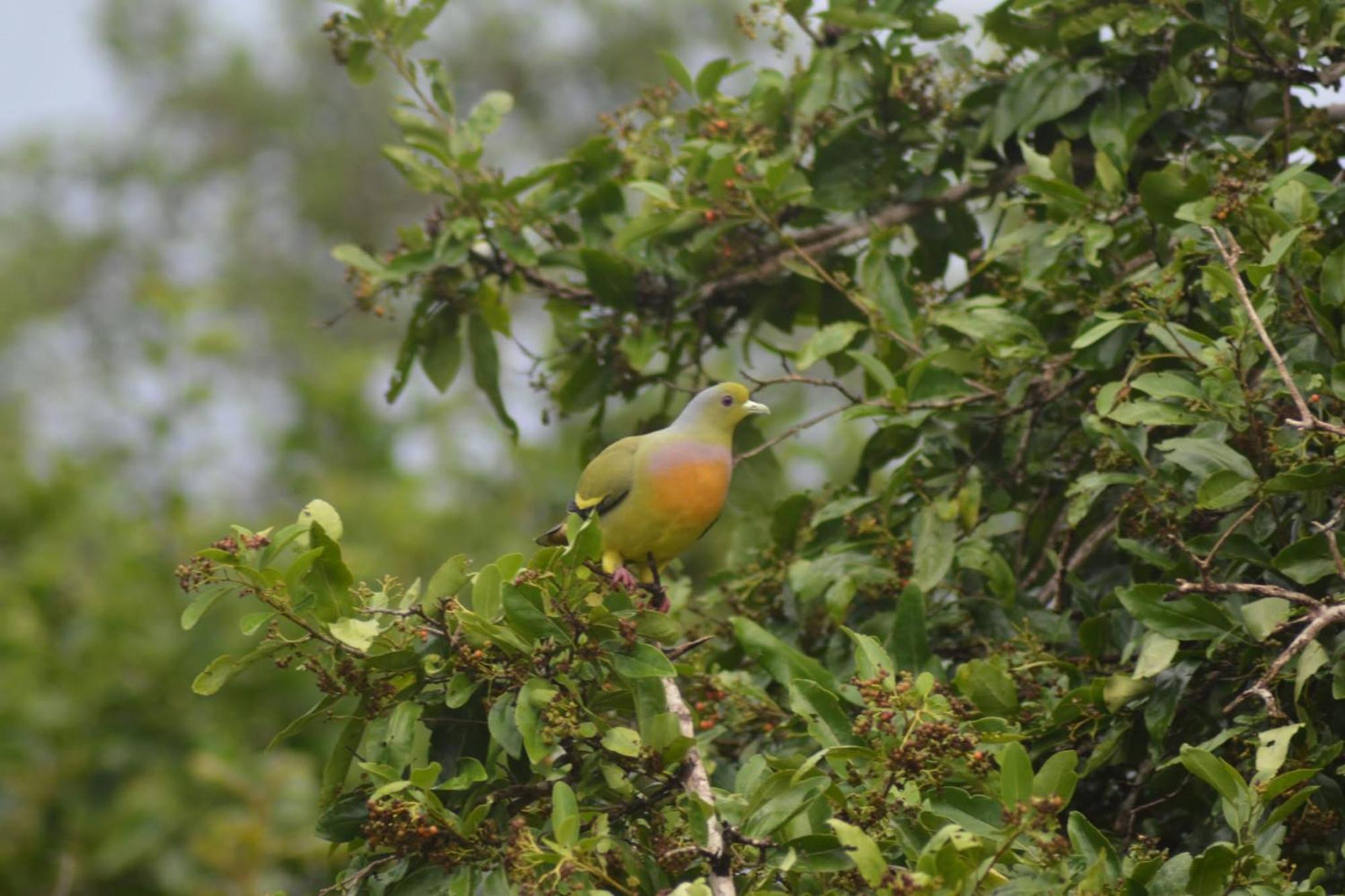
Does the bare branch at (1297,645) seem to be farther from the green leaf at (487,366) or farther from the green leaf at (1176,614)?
the green leaf at (487,366)

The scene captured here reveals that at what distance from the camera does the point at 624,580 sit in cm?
313

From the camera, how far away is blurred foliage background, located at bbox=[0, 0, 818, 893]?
7637mm

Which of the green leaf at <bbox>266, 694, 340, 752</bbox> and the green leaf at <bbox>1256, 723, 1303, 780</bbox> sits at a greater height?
the green leaf at <bbox>266, 694, 340, 752</bbox>

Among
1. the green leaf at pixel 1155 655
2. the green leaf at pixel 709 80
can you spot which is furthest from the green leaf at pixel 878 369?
the green leaf at pixel 709 80

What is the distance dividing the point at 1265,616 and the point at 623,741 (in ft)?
4.04

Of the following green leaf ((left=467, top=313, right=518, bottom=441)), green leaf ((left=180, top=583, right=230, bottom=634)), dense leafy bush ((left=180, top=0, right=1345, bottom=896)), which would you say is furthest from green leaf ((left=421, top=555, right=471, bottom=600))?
green leaf ((left=467, top=313, right=518, bottom=441))

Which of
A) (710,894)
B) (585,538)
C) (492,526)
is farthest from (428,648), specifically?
(492,526)

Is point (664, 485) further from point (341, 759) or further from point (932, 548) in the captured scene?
point (341, 759)

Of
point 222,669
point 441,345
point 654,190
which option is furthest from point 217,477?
point 222,669

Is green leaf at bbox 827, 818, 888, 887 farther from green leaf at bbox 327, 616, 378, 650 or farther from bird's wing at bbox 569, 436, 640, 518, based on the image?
bird's wing at bbox 569, 436, 640, 518

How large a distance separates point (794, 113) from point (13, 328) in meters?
17.3

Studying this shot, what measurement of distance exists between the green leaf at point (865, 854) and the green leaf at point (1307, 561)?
1097 millimetres

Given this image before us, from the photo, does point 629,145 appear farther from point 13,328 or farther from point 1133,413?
point 13,328

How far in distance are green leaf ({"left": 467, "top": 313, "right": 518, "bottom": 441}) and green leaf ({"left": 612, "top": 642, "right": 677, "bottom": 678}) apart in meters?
1.83
